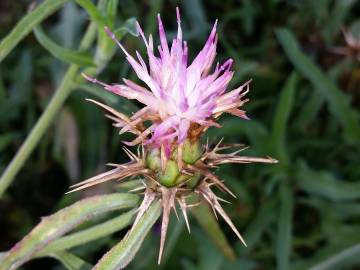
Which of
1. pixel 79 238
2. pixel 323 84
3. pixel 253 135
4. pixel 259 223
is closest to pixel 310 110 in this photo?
pixel 323 84

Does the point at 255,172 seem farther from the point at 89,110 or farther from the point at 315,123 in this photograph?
the point at 89,110

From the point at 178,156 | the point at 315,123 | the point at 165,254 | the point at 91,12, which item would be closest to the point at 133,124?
the point at 178,156

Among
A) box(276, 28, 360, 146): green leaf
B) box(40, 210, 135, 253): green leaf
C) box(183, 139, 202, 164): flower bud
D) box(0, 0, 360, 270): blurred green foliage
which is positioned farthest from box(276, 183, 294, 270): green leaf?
box(183, 139, 202, 164): flower bud

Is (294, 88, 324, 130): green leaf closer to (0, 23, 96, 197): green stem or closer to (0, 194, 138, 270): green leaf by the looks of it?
(0, 23, 96, 197): green stem

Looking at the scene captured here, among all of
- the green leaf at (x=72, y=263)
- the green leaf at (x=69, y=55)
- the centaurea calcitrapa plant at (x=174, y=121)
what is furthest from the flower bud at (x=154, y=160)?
the green leaf at (x=69, y=55)

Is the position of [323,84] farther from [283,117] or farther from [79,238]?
[79,238]

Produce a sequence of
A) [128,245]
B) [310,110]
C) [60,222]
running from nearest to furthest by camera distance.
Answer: [128,245] → [60,222] → [310,110]
